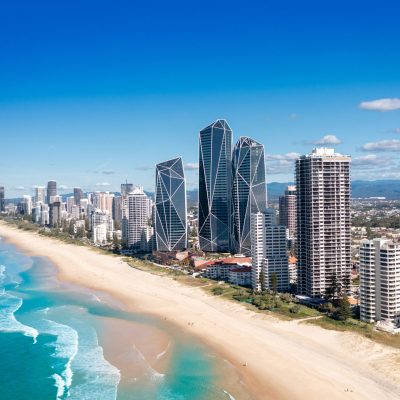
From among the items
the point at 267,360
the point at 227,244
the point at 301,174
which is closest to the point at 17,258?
the point at 227,244

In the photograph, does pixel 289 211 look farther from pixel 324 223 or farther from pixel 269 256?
pixel 324 223

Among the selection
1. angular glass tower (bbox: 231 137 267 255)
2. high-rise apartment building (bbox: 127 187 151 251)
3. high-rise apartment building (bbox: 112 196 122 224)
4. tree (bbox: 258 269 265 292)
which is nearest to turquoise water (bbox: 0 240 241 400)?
tree (bbox: 258 269 265 292)

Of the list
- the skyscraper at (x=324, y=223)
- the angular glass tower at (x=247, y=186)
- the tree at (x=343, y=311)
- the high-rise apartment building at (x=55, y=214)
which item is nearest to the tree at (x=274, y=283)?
the skyscraper at (x=324, y=223)

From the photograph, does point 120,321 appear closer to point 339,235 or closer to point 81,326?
point 81,326

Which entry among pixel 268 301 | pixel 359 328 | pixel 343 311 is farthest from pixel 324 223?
pixel 359 328

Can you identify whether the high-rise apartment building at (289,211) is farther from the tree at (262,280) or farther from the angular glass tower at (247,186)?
the tree at (262,280)

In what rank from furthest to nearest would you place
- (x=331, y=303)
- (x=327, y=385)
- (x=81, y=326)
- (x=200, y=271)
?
(x=200, y=271)
(x=331, y=303)
(x=81, y=326)
(x=327, y=385)

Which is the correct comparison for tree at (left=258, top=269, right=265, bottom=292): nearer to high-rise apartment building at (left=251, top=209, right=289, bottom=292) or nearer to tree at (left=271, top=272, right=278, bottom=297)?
high-rise apartment building at (left=251, top=209, right=289, bottom=292)
